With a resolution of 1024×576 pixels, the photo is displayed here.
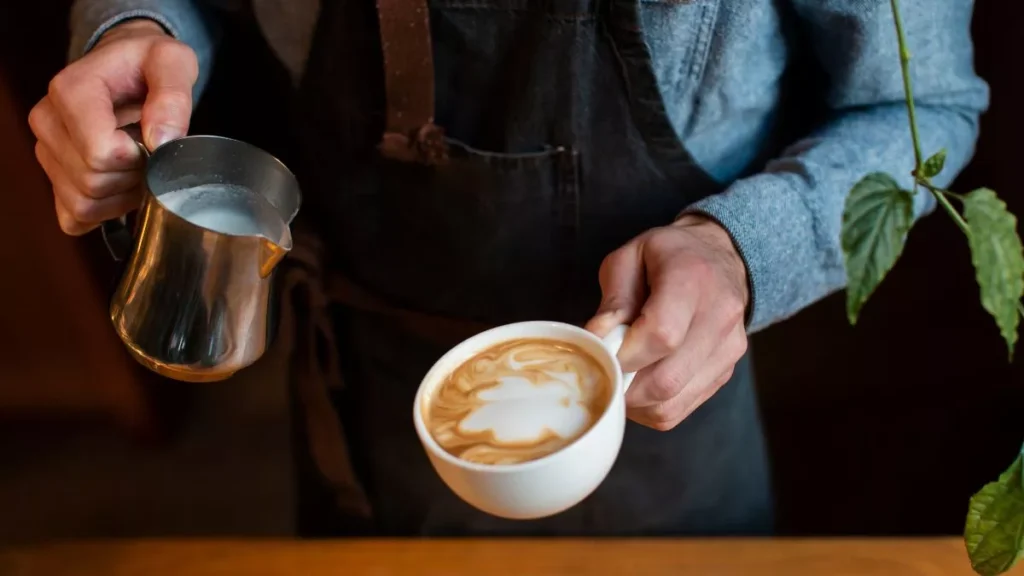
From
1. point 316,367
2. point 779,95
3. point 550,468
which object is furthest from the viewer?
point 316,367

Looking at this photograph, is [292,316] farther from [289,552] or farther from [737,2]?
[737,2]

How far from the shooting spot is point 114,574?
0.85 metres

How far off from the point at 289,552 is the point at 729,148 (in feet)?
1.79

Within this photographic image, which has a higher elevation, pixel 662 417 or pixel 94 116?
pixel 94 116

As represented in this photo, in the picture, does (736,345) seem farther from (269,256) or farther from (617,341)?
(269,256)

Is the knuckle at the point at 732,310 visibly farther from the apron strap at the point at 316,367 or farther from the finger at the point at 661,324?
the apron strap at the point at 316,367

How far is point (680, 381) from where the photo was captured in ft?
2.12

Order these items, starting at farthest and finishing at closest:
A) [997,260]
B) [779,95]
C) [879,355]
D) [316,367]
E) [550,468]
Answer: [879,355] < [316,367] < [779,95] < [550,468] < [997,260]

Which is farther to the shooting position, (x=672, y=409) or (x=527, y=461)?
(x=672, y=409)

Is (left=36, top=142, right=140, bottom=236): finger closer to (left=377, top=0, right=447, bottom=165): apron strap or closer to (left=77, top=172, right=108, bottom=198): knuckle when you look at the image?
(left=77, top=172, right=108, bottom=198): knuckle

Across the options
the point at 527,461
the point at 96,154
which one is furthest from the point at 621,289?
the point at 96,154

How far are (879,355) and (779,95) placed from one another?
586mm

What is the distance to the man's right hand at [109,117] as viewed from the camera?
2.15 ft

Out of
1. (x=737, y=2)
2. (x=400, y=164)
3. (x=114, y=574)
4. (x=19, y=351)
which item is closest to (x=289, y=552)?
(x=114, y=574)
